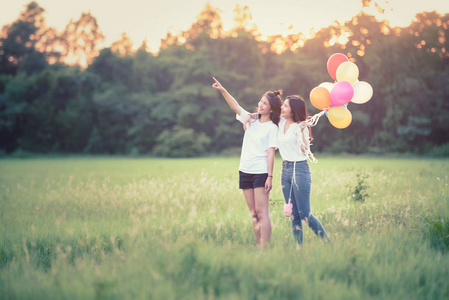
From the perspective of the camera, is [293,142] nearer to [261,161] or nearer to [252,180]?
[261,161]

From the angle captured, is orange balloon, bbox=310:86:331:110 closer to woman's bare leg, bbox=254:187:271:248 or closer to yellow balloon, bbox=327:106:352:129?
yellow balloon, bbox=327:106:352:129

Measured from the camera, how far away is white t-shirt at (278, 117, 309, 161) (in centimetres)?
447

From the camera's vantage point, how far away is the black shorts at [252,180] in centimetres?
443

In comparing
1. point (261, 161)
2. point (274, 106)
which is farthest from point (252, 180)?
point (274, 106)

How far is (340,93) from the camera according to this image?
5066 mm

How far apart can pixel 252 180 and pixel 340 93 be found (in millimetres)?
1825

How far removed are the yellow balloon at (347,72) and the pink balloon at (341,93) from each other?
364 millimetres

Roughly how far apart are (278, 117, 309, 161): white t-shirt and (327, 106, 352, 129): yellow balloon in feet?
3.10

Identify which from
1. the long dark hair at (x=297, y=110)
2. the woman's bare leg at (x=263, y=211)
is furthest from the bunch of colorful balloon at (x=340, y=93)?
the woman's bare leg at (x=263, y=211)

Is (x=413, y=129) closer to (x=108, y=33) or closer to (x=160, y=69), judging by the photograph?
(x=160, y=69)

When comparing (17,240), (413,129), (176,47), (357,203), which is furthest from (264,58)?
(17,240)

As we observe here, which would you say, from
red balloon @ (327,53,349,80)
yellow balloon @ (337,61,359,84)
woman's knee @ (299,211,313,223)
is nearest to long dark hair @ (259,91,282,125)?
woman's knee @ (299,211,313,223)

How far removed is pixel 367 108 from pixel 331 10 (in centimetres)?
2151

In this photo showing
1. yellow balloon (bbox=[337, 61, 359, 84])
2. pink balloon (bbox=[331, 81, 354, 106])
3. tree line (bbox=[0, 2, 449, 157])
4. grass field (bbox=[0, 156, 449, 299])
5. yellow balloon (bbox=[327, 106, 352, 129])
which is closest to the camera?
grass field (bbox=[0, 156, 449, 299])
